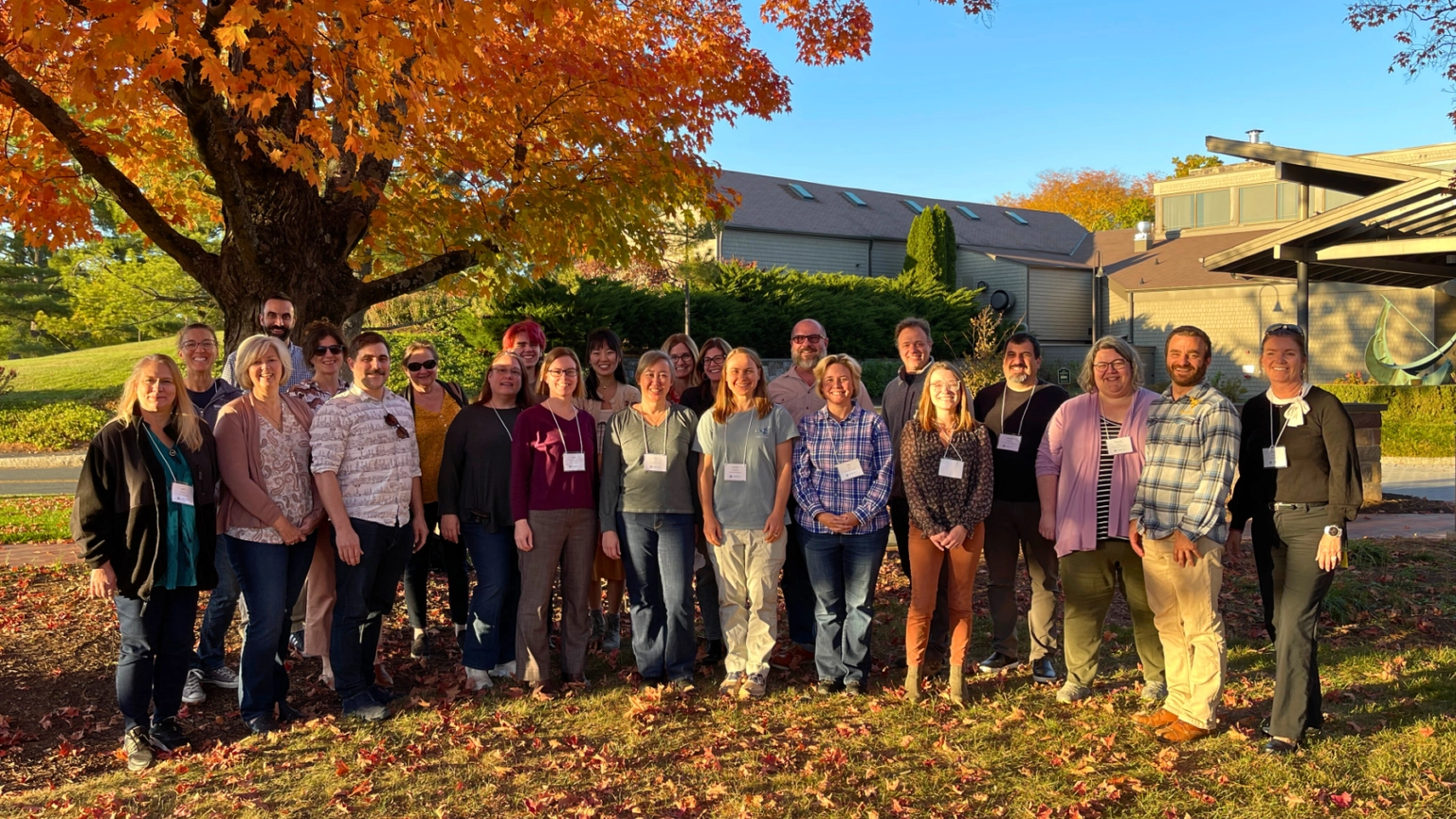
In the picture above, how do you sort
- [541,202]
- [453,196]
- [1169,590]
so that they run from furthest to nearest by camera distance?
[453,196] → [541,202] → [1169,590]

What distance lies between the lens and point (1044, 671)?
573 centimetres

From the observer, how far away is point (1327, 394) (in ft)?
15.4

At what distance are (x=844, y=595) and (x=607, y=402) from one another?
2.00 metres

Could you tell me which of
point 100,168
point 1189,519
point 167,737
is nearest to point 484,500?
point 167,737

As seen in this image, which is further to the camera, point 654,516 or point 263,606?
point 654,516

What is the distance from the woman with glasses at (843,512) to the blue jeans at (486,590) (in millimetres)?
1716

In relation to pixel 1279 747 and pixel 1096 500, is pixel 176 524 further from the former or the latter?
pixel 1279 747

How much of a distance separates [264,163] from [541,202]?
2.07m

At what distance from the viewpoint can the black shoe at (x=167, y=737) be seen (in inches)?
190

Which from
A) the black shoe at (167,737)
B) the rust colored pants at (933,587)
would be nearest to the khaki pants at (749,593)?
the rust colored pants at (933,587)

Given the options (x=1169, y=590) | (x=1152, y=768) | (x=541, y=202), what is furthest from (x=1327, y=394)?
(x=541, y=202)

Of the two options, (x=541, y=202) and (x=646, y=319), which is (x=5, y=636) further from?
(x=646, y=319)

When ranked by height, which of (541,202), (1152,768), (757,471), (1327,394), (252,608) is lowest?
(1152,768)

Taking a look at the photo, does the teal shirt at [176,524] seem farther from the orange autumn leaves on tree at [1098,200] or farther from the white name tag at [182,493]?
the orange autumn leaves on tree at [1098,200]
